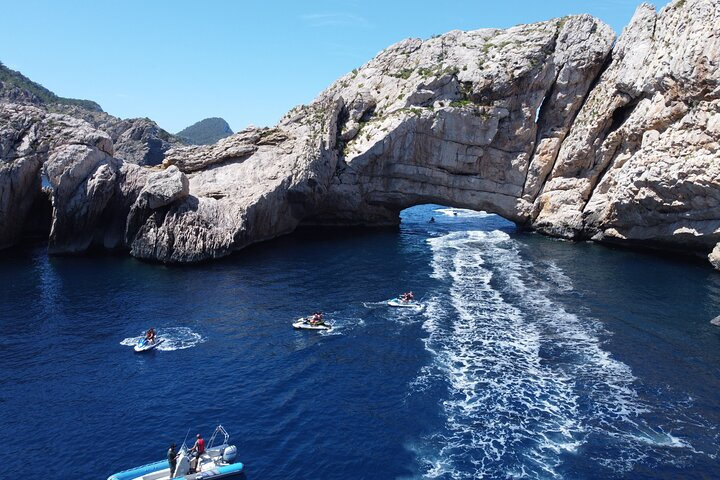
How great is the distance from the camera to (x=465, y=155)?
297 ft

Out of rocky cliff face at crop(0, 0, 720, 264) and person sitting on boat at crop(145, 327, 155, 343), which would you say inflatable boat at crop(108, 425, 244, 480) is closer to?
person sitting on boat at crop(145, 327, 155, 343)

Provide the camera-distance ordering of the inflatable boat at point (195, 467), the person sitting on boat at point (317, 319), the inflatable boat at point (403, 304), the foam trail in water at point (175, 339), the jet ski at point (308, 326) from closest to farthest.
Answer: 1. the inflatable boat at point (195, 467)
2. the foam trail in water at point (175, 339)
3. the jet ski at point (308, 326)
4. the person sitting on boat at point (317, 319)
5. the inflatable boat at point (403, 304)

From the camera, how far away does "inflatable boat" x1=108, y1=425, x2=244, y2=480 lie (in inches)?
1115

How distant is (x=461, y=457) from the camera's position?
2919 cm

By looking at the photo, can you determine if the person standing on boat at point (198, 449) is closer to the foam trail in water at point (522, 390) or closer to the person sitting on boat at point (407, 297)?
the foam trail in water at point (522, 390)

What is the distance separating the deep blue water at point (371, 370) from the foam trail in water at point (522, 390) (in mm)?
145

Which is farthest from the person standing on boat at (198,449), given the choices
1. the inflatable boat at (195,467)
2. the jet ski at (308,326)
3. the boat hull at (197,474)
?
the jet ski at (308,326)

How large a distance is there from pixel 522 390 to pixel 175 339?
28.7 meters

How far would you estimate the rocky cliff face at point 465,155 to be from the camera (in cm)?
6662

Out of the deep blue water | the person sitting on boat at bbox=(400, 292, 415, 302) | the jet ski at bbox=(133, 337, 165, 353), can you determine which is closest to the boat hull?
the deep blue water

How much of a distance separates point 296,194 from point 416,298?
114 ft

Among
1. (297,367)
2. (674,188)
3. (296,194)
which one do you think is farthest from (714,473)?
(296,194)

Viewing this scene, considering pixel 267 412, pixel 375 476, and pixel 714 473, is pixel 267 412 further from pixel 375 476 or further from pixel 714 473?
pixel 714 473

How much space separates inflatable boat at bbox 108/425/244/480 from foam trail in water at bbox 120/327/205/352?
50.6 ft
